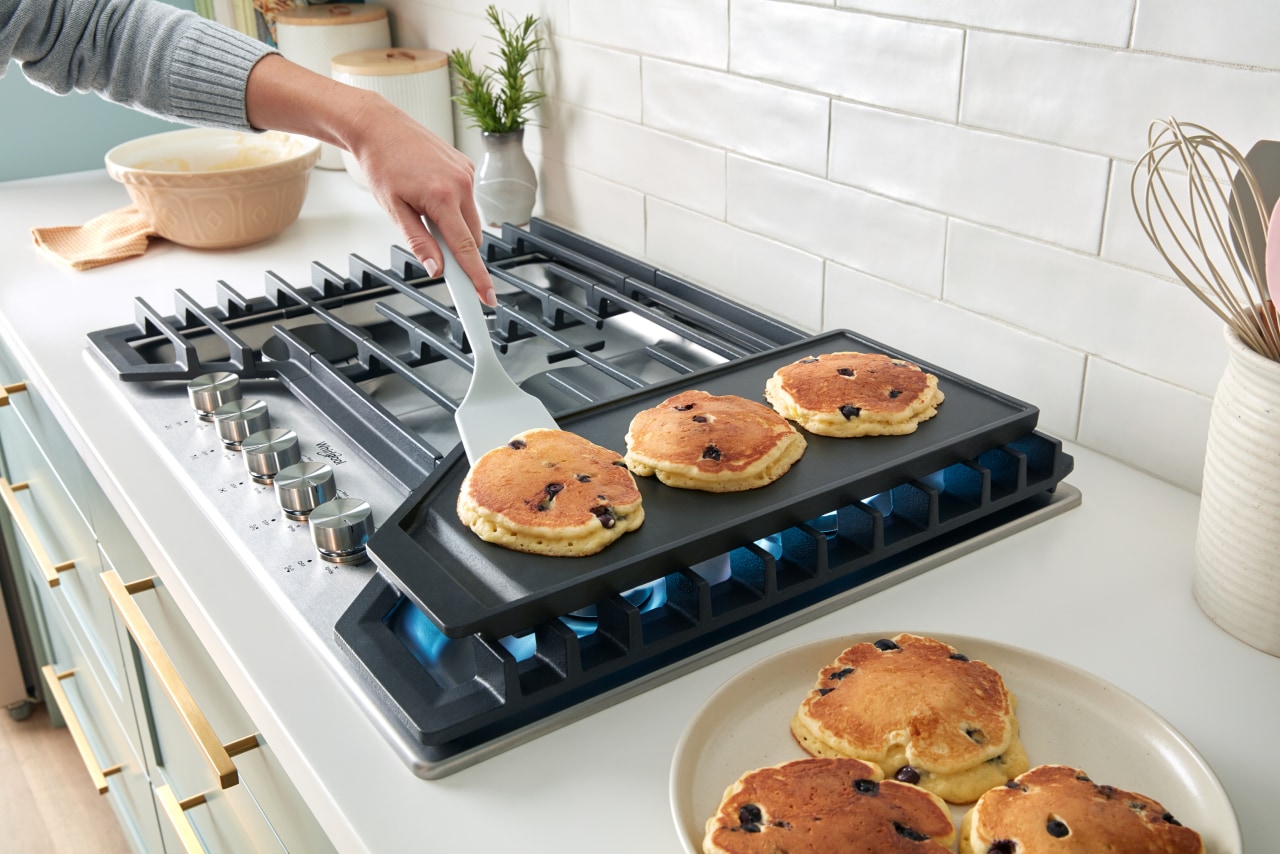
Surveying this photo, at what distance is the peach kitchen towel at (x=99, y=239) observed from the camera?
4.75ft

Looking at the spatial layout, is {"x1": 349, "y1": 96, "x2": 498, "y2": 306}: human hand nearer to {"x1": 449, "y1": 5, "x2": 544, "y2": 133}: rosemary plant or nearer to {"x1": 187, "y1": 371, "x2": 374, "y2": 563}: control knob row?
{"x1": 187, "y1": 371, "x2": 374, "y2": 563}: control knob row

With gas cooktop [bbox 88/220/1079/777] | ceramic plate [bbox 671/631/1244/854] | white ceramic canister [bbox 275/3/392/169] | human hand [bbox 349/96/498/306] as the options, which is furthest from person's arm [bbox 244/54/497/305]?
white ceramic canister [bbox 275/3/392/169]

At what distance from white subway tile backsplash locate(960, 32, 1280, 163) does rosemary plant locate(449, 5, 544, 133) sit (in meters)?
0.70

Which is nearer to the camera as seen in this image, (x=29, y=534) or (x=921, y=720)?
(x=921, y=720)

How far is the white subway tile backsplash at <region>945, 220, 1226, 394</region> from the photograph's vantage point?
0.86 meters

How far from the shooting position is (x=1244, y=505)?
2.24 ft

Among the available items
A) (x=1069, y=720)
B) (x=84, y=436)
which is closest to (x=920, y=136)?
(x=1069, y=720)

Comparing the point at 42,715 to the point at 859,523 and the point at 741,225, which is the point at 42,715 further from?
the point at 859,523

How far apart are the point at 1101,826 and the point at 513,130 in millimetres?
1195

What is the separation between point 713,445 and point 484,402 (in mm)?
207

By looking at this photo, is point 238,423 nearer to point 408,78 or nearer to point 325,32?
point 408,78

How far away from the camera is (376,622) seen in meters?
0.73

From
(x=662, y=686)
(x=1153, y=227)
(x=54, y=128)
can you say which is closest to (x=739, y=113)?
(x=1153, y=227)

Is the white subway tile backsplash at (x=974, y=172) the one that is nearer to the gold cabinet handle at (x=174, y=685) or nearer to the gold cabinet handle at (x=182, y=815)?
the gold cabinet handle at (x=174, y=685)
